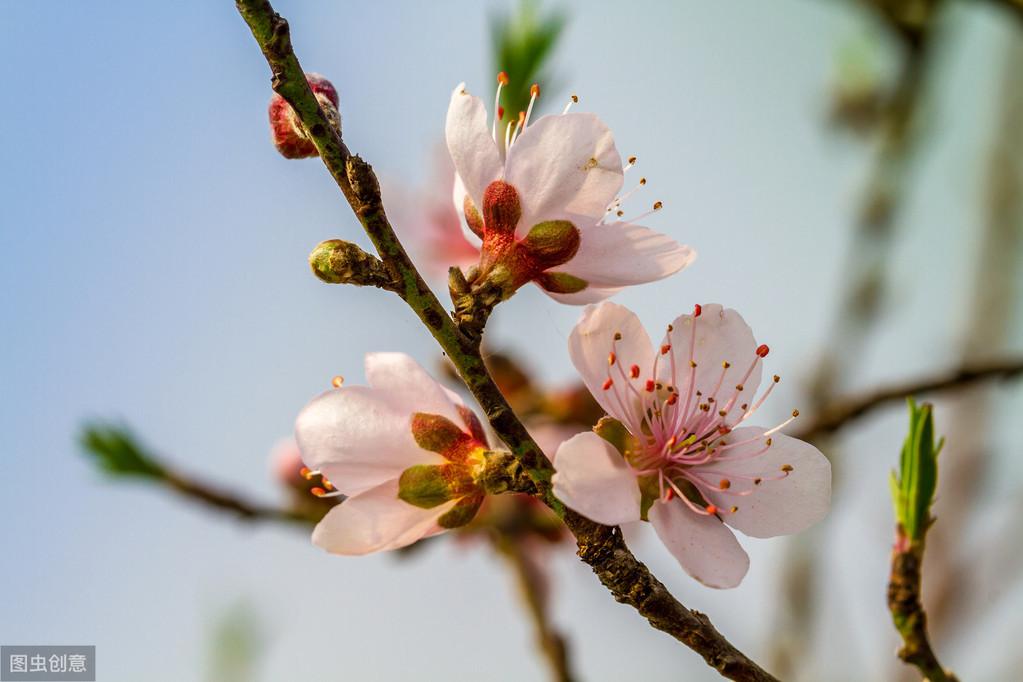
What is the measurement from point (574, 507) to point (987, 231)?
2.67 meters

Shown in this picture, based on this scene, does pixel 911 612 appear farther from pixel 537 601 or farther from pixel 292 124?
pixel 537 601

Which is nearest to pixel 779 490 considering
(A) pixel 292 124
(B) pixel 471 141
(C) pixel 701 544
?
(C) pixel 701 544

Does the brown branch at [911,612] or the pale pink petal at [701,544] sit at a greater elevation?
the pale pink petal at [701,544]

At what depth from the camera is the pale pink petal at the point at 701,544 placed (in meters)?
0.93

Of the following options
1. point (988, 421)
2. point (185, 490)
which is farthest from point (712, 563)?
point (988, 421)

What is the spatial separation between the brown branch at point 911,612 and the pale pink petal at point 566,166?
1.40ft

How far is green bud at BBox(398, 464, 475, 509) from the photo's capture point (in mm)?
986

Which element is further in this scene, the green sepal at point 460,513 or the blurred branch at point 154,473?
the blurred branch at point 154,473

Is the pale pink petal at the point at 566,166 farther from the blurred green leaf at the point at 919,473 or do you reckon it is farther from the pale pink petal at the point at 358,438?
the blurred green leaf at the point at 919,473

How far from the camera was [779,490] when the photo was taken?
99 cm

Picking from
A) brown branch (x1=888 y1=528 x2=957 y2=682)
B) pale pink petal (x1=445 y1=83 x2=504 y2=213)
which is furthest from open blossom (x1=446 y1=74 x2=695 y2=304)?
brown branch (x1=888 y1=528 x2=957 y2=682)

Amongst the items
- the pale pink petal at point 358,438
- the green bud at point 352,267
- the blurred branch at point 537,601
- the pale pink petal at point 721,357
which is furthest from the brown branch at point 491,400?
the blurred branch at point 537,601

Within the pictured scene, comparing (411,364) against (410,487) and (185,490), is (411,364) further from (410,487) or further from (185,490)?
(185,490)

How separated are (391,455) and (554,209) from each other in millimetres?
Answer: 292
